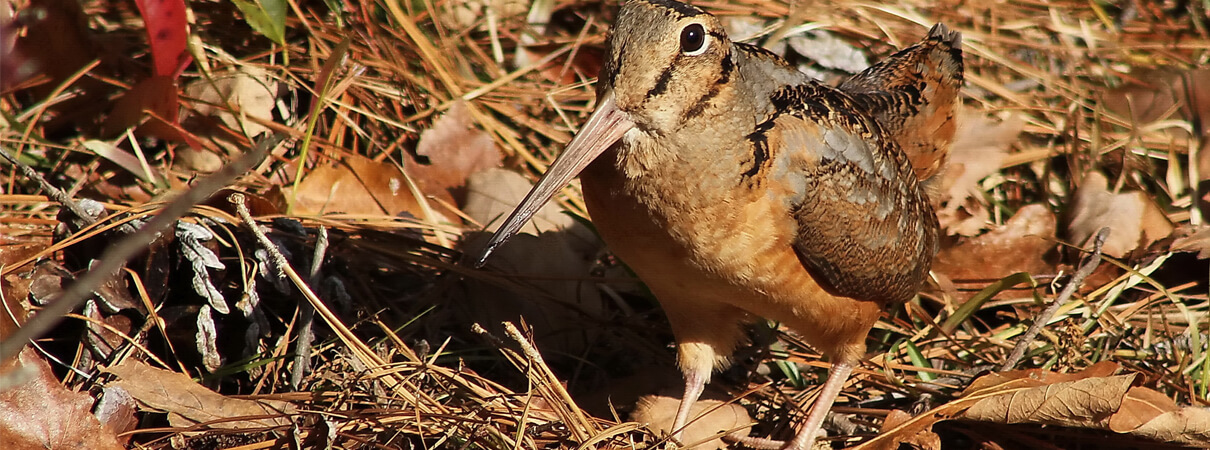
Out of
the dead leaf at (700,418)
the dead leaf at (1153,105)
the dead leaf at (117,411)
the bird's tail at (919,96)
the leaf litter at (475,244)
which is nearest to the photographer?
the dead leaf at (117,411)

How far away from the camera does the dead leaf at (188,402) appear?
2.77 meters

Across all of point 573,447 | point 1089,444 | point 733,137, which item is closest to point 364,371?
point 573,447

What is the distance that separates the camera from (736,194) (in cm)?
264

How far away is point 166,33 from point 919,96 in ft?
8.46

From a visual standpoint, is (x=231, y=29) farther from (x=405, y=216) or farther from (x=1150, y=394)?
(x=1150, y=394)

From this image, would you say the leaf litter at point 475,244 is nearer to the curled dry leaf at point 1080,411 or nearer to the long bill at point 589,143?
the curled dry leaf at point 1080,411

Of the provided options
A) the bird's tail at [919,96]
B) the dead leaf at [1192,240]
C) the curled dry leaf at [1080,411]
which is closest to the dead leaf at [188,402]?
the curled dry leaf at [1080,411]

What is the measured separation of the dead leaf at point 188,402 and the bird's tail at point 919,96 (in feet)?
6.92

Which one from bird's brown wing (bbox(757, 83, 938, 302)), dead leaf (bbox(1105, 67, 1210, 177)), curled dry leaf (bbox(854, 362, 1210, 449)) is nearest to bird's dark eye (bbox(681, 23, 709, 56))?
bird's brown wing (bbox(757, 83, 938, 302))

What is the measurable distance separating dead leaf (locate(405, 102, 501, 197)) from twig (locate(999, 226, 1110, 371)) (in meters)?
2.02

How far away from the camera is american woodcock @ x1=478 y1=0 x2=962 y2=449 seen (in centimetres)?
245

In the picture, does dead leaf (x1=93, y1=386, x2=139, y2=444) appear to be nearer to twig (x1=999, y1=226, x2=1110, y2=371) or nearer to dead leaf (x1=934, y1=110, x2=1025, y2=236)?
twig (x1=999, y1=226, x2=1110, y2=371)

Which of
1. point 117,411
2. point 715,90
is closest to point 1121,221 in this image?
point 715,90

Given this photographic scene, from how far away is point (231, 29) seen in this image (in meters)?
4.25
